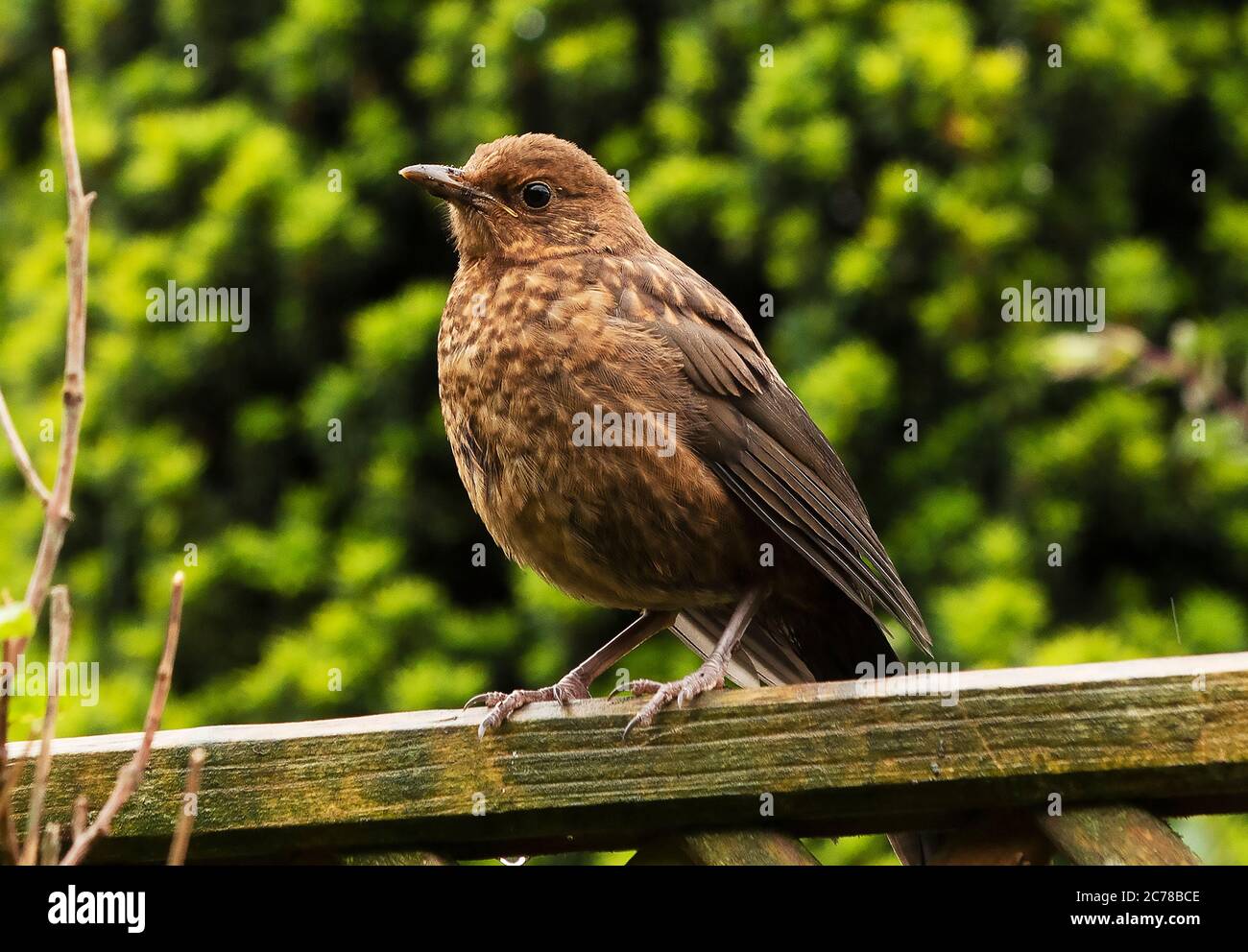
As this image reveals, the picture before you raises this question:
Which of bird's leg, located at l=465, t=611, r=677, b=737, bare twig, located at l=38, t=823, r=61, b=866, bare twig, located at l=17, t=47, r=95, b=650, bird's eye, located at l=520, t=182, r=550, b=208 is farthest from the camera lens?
bird's eye, located at l=520, t=182, r=550, b=208

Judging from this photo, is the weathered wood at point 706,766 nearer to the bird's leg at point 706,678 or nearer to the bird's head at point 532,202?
the bird's leg at point 706,678

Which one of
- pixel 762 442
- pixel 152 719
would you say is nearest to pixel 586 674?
pixel 762 442

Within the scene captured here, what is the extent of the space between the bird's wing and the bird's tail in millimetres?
132

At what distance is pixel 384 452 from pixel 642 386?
1676 millimetres

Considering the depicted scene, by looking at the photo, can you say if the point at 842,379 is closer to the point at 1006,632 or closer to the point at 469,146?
the point at 1006,632

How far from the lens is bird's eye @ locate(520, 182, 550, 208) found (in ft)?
10.8

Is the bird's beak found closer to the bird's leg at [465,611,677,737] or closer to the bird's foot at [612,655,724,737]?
the bird's leg at [465,611,677,737]

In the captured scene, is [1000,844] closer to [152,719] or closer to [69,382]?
[152,719]

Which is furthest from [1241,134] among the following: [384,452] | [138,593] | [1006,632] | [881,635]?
[138,593]

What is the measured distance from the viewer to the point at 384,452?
4348 mm

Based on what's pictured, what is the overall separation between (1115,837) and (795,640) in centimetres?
139

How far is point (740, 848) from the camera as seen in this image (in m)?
1.87

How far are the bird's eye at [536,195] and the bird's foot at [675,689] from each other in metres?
1.12

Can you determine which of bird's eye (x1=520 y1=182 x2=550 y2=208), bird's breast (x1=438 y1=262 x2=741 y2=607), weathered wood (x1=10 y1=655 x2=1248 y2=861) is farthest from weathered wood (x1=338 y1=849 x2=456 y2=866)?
bird's eye (x1=520 y1=182 x2=550 y2=208)
